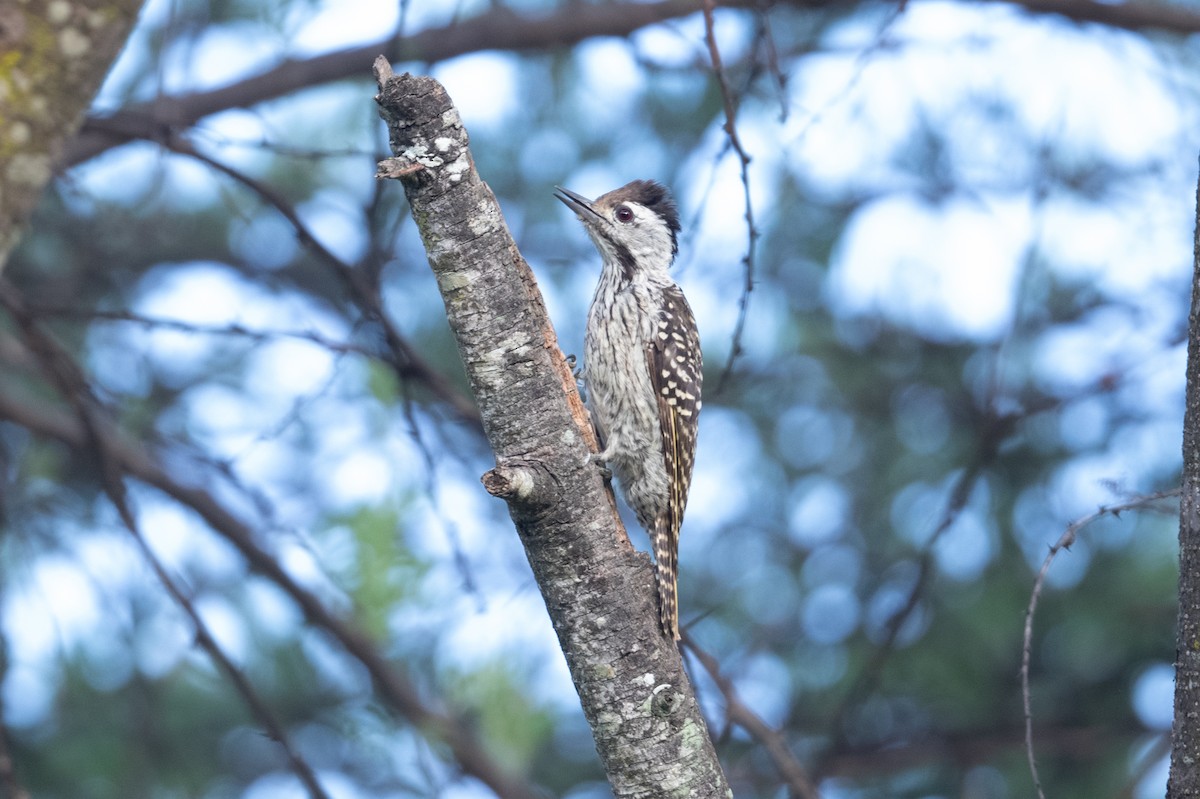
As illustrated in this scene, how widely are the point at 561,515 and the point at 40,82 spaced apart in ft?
5.53

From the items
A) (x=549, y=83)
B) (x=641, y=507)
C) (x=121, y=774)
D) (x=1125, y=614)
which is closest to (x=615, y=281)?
(x=641, y=507)

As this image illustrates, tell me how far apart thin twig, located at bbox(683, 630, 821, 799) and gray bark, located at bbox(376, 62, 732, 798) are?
0.92m

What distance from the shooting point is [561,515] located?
2467mm

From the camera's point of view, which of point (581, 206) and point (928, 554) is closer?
point (928, 554)

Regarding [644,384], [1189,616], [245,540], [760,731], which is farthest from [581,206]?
[1189,616]

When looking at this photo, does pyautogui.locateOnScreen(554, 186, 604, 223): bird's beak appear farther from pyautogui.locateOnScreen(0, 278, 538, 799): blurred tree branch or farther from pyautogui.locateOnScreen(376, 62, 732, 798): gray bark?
pyautogui.locateOnScreen(376, 62, 732, 798): gray bark

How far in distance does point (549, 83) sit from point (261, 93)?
4.13ft

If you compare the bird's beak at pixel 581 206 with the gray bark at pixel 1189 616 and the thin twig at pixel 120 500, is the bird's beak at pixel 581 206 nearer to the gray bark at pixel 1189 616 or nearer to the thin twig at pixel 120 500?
the thin twig at pixel 120 500

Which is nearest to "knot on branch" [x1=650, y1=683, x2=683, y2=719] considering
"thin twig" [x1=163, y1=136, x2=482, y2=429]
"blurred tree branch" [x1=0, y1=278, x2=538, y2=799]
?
"thin twig" [x1=163, y1=136, x2=482, y2=429]

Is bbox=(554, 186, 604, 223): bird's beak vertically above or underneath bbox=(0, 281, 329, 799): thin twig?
above

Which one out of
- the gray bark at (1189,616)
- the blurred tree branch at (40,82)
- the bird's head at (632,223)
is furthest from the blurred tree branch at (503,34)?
the gray bark at (1189,616)

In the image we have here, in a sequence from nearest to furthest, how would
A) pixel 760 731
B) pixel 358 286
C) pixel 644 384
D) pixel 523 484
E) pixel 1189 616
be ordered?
pixel 1189 616 < pixel 523 484 < pixel 760 731 < pixel 358 286 < pixel 644 384

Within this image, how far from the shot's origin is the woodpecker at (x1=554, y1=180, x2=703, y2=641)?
4254 millimetres

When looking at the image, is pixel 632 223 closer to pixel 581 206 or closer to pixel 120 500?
pixel 581 206
